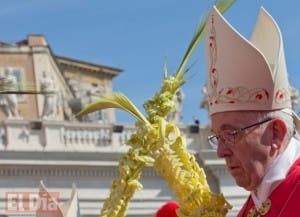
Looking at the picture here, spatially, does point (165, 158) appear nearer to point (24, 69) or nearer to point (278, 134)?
point (278, 134)

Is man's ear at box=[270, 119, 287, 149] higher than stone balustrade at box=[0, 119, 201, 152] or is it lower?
higher

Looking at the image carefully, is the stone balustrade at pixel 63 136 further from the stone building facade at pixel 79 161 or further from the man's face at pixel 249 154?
the man's face at pixel 249 154

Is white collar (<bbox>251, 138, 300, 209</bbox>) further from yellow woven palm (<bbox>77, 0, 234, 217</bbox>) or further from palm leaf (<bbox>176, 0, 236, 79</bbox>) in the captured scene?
palm leaf (<bbox>176, 0, 236, 79</bbox>)

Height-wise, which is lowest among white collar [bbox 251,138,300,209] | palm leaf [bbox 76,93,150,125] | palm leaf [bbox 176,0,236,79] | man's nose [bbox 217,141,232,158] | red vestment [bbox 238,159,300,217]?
red vestment [bbox 238,159,300,217]

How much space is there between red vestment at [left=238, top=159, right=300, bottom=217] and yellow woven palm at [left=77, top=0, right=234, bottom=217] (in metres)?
0.60

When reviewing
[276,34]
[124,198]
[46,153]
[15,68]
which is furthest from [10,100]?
[276,34]

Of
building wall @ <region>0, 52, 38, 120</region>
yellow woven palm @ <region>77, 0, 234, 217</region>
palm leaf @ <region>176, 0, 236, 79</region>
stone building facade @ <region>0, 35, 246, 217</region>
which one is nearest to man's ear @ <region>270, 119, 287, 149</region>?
yellow woven palm @ <region>77, 0, 234, 217</region>

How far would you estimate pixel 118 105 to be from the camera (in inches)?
202

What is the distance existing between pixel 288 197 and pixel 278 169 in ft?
A: 0.35

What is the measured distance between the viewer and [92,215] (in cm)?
→ 1755

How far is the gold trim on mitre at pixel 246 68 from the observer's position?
12.1ft

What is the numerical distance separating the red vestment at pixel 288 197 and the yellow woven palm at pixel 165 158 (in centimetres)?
60

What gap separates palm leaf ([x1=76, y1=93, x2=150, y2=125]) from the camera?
16.7 ft

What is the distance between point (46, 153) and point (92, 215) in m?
1.29
